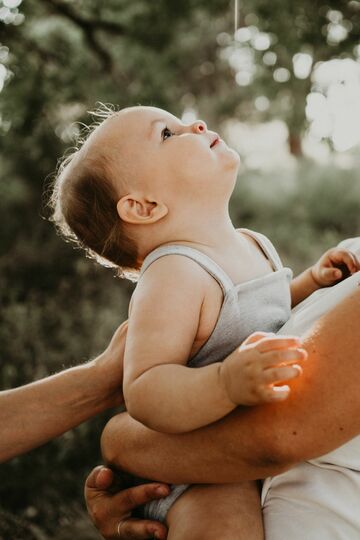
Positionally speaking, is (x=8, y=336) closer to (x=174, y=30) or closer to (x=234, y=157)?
(x=174, y=30)

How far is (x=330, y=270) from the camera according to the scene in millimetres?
1833

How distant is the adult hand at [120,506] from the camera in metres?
1.52

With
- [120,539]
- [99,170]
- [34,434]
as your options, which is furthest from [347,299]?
[34,434]

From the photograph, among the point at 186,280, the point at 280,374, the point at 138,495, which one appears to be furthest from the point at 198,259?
the point at 138,495

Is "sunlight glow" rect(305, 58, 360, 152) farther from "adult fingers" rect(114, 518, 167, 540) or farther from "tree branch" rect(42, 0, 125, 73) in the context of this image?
"adult fingers" rect(114, 518, 167, 540)

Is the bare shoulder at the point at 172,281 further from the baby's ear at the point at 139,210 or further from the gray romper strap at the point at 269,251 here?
the gray romper strap at the point at 269,251

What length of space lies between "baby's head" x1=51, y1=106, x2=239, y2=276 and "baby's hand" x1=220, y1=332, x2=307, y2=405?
546mm

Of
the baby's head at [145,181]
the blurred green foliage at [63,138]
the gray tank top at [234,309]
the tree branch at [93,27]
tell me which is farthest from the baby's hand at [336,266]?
the tree branch at [93,27]

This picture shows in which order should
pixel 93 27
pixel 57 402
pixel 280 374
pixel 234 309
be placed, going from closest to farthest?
pixel 280 374
pixel 234 309
pixel 57 402
pixel 93 27

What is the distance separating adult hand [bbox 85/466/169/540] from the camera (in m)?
1.52

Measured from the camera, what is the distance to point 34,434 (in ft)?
5.98

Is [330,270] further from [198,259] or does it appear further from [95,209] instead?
[95,209]

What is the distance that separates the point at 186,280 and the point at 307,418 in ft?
1.41

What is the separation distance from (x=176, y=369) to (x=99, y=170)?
0.66 m
